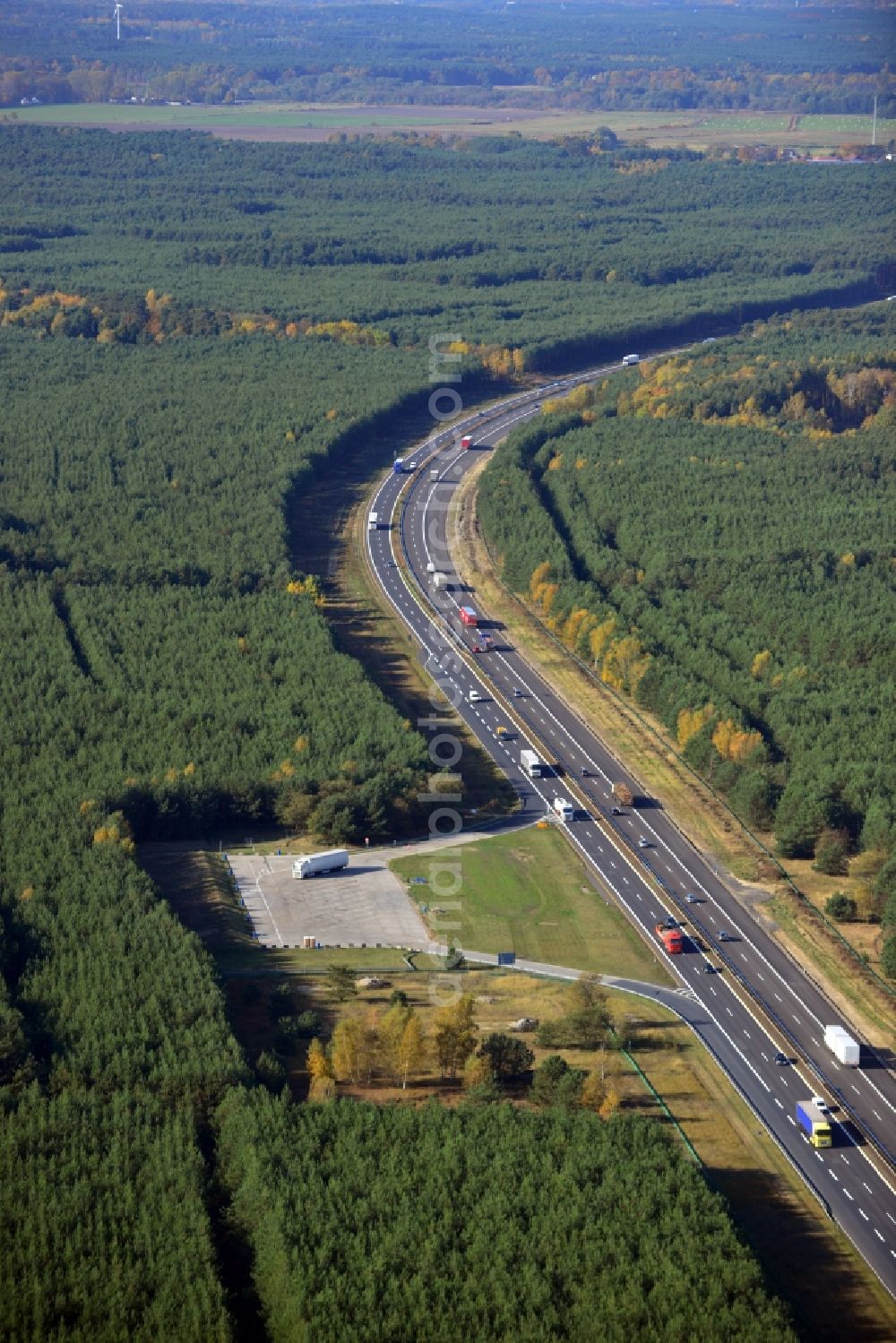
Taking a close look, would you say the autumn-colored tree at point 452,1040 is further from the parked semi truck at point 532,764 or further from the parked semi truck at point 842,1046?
the parked semi truck at point 532,764

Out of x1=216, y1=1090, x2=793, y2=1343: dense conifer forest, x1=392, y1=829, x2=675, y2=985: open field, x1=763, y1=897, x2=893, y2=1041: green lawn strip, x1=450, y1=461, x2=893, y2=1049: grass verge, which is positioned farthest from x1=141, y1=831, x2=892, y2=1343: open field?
x1=450, y1=461, x2=893, y2=1049: grass verge

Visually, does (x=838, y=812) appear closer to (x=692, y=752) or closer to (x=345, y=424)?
(x=692, y=752)

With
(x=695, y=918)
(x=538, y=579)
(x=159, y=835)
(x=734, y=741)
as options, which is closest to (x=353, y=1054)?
(x=695, y=918)

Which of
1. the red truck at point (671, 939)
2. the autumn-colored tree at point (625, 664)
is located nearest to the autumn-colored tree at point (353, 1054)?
the red truck at point (671, 939)

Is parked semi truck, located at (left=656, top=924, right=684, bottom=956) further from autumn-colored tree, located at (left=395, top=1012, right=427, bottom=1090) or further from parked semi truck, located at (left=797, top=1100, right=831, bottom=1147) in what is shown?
autumn-colored tree, located at (left=395, top=1012, right=427, bottom=1090)

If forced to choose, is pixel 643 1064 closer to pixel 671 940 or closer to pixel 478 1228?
pixel 671 940

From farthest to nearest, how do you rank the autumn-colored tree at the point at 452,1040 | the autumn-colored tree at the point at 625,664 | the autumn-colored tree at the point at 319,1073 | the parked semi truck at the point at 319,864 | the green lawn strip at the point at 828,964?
the autumn-colored tree at the point at 625,664, the parked semi truck at the point at 319,864, the green lawn strip at the point at 828,964, the autumn-colored tree at the point at 452,1040, the autumn-colored tree at the point at 319,1073

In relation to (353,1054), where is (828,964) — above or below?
below
